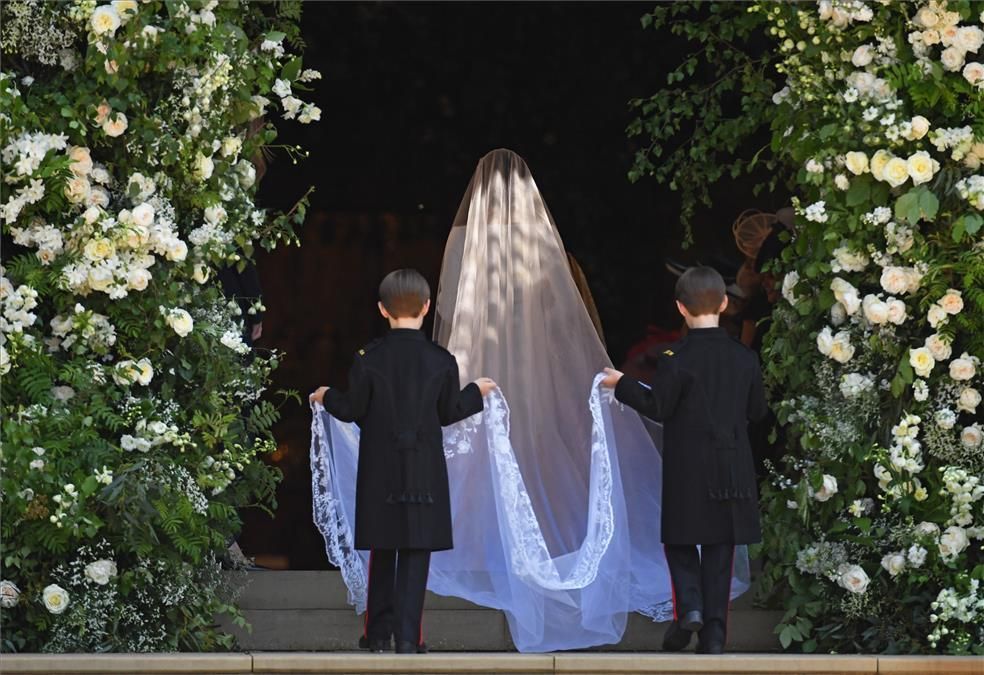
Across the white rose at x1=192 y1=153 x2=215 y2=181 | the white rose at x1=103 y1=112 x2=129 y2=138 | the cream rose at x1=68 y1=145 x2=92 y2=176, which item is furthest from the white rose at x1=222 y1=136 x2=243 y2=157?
the cream rose at x1=68 y1=145 x2=92 y2=176

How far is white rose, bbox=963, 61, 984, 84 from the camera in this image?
19.8 feet

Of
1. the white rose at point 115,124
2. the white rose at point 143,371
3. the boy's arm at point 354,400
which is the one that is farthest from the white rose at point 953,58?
the white rose at point 143,371

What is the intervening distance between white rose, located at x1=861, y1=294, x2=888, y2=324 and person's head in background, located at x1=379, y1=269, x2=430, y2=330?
155 centimetres

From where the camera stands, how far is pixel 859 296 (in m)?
6.28

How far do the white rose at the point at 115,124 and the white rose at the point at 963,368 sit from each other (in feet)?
9.63

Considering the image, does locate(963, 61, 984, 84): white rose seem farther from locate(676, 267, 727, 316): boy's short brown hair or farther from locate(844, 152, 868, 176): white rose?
locate(676, 267, 727, 316): boy's short brown hair

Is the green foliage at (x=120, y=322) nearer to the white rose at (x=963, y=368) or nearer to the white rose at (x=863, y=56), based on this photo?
the white rose at (x=863, y=56)

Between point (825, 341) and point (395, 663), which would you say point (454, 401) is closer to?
point (395, 663)

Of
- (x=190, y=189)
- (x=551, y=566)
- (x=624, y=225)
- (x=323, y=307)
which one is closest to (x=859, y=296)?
(x=551, y=566)

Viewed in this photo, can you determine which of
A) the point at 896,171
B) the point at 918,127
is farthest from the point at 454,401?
the point at 918,127

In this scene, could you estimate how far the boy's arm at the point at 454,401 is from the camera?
18.9 ft

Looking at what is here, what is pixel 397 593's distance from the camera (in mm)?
5629

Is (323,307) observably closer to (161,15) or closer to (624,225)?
(624,225)

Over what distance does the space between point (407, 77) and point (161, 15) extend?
149 inches
